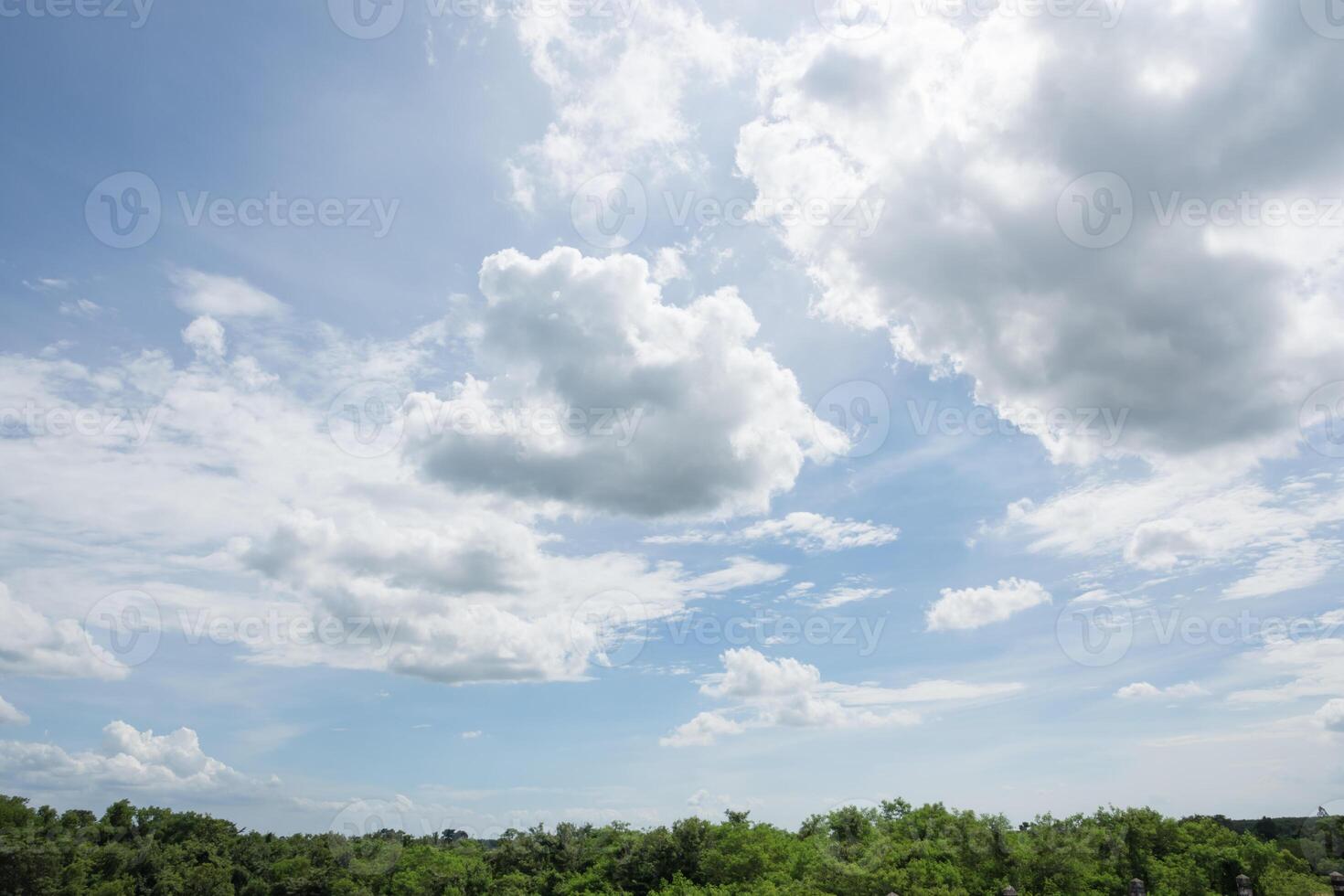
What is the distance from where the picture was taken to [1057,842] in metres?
53.9

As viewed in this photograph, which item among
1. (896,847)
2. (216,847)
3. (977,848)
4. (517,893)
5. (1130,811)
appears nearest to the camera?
(977,848)

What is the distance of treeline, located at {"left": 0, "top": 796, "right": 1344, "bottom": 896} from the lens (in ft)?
180

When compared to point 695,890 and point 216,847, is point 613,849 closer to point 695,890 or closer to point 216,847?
point 695,890

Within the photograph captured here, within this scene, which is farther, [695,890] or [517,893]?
[517,893]

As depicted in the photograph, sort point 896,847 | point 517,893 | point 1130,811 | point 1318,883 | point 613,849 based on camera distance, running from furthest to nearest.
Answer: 1. point 613,849
2. point 517,893
3. point 1130,811
4. point 896,847
5. point 1318,883

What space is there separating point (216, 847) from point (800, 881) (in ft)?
245

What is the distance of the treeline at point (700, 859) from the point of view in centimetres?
5481

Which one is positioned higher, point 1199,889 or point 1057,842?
point 1057,842

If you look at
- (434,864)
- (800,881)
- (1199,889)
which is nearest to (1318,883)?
(1199,889)

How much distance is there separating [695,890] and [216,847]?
6659 cm

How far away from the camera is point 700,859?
227 feet

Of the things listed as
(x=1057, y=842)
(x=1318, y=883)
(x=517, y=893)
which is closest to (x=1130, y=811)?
(x=1318, y=883)

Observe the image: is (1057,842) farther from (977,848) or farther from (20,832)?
(20,832)

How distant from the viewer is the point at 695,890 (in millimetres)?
59938
